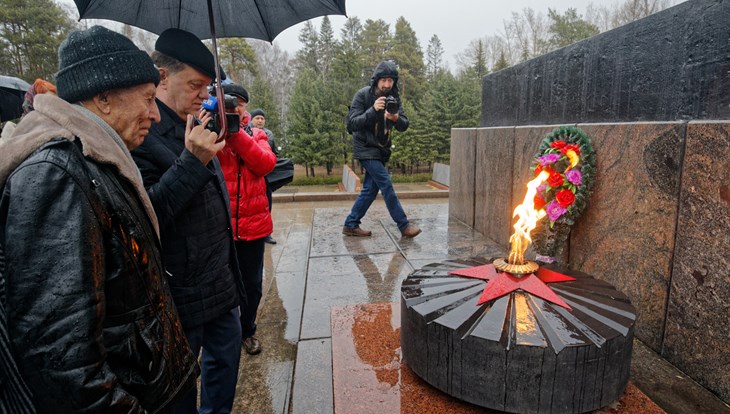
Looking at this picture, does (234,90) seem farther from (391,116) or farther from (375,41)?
(375,41)

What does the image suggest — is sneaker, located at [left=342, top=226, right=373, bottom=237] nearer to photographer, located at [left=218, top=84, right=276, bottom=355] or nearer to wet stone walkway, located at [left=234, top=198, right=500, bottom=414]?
wet stone walkway, located at [left=234, top=198, right=500, bottom=414]

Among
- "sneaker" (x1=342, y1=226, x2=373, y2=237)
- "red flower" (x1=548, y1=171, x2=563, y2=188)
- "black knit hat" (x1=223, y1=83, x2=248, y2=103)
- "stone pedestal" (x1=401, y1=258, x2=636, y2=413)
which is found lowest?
"sneaker" (x1=342, y1=226, x2=373, y2=237)

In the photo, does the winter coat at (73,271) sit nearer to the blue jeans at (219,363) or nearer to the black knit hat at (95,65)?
the black knit hat at (95,65)

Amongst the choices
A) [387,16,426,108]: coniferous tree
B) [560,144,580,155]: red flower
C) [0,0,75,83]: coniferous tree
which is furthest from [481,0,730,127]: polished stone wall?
[387,16,426,108]: coniferous tree

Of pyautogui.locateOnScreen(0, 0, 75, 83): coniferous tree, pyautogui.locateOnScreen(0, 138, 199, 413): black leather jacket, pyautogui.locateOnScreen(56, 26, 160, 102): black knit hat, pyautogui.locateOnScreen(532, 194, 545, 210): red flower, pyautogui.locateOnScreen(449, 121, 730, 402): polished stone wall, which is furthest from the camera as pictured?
pyautogui.locateOnScreen(0, 0, 75, 83): coniferous tree

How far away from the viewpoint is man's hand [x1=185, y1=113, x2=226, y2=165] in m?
1.69

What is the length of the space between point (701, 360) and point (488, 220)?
290 cm

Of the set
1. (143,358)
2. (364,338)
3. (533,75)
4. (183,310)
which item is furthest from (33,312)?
(533,75)

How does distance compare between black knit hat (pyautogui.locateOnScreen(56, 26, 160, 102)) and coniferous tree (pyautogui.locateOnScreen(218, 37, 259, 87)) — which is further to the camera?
coniferous tree (pyautogui.locateOnScreen(218, 37, 259, 87))

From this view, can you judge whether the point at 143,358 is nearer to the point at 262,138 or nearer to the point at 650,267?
the point at 262,138

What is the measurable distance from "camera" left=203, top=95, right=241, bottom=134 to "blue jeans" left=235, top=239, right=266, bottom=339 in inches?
33.4

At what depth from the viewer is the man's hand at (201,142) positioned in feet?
5.53

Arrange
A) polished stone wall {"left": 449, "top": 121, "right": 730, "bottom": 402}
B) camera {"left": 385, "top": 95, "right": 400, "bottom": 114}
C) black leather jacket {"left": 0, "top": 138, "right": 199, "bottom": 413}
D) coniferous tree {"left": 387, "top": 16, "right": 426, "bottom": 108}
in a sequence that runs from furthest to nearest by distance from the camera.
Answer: coniferous tree {"left": 387, "top": 16, "right": 426, "bottom": 108}
camera {"left": 385, "top": 95, "right": 400, "bottom": 114}
polished stone wall {"left": 449, "top": 121, "right": 730, "bottom": 402}
black leather jacket {"left": 0, "top": 138, "right": 199, "bottom": 413}

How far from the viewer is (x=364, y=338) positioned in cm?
254
